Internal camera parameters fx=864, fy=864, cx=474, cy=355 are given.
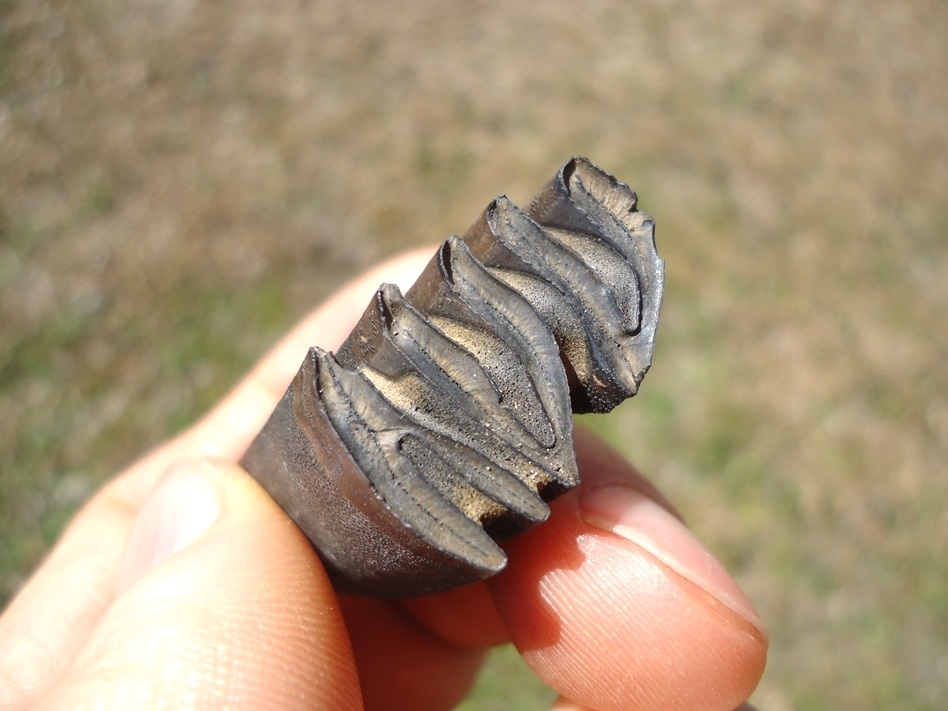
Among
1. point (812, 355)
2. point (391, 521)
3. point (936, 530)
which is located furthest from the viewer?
point (812, 355)

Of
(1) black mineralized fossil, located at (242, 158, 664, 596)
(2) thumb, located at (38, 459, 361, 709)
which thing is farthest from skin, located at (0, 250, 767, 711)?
(1) black mineralized fossil, located at (242, 158, 664, 596)

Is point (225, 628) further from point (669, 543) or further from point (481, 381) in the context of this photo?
point (669, 543)

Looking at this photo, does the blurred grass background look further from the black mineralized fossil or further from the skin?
the black mineralized fossil

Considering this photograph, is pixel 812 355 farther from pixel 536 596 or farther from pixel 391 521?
pixel 391 521

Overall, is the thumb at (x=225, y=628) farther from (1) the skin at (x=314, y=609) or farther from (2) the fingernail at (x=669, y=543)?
(2) the fingernail at (x=669, y=543)

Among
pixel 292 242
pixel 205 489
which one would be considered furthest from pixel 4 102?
pixel 205 489

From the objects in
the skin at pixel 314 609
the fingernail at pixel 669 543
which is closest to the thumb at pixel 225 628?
the skin at pixel 314 609

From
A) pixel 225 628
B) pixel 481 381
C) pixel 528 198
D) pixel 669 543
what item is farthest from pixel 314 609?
pixel 528 198
